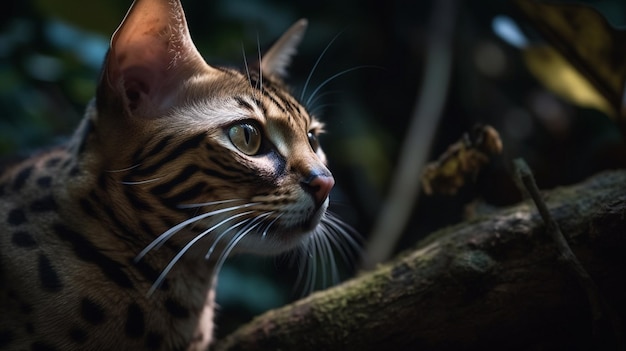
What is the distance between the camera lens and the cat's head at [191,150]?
3.92 feet

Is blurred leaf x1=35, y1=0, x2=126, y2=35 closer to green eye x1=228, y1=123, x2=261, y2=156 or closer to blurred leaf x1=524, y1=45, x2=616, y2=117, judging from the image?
green eye x1=228, y1=123, x2=261, y2=156

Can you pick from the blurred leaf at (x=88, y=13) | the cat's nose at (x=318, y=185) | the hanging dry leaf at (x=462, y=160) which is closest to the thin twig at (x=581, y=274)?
the hanging dry leaf at (x=462, y=160)

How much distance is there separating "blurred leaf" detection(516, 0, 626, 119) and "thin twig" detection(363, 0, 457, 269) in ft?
3.07

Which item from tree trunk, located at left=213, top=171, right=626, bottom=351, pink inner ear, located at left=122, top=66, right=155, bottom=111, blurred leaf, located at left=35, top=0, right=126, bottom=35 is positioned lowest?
tree trunk, located at left=213, top=171, right=626, bottom=351

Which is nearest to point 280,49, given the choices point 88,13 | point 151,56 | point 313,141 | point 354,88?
point 313,141

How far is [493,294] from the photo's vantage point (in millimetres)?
1206

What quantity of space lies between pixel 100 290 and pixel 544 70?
52.5 inches

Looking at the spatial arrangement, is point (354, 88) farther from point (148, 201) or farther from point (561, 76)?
point (148, 201)

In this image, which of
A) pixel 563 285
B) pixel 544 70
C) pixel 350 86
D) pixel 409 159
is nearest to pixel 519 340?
pixel 563 285

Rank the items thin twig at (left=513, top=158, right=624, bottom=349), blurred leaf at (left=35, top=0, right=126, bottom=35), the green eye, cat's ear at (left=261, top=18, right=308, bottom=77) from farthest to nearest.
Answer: blurred leaf at (left=35, top=0, right=126, bottom=35)
cat's ear at (left=261, top=18, right=308, bottom=77)
the green eye
thin twig at (left=513, top=158, right=624, bottom=349)

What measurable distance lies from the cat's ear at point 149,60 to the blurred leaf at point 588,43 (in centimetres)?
84

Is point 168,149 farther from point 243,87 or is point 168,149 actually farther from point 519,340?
point 519,340

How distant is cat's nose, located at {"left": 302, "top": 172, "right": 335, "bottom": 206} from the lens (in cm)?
119

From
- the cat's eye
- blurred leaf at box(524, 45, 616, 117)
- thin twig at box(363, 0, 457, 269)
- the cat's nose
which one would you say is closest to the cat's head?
the cat's nose
